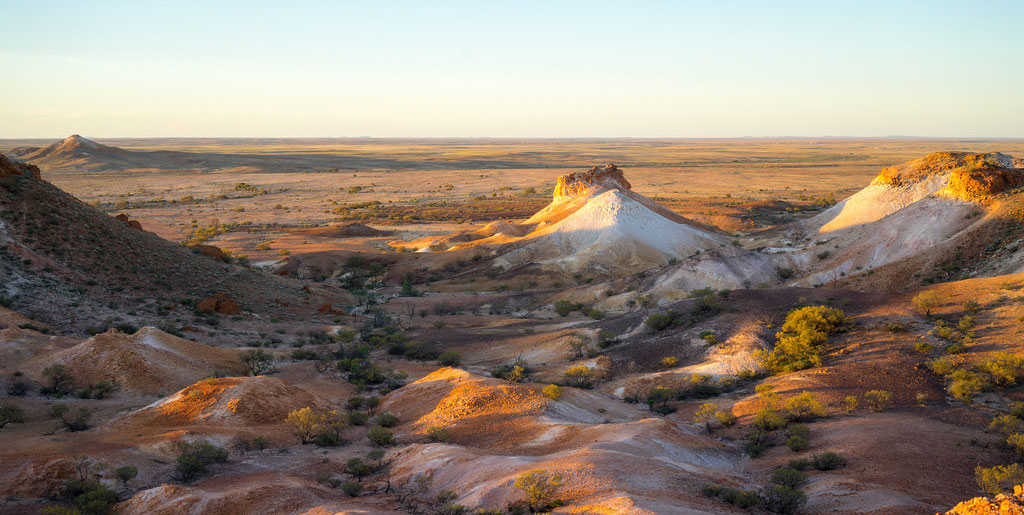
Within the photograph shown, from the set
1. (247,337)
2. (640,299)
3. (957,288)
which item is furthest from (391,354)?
(957,288)

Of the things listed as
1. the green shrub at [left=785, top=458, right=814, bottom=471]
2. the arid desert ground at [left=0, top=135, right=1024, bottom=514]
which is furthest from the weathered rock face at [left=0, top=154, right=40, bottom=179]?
the green shrub at [left=785, top=458, right=814, bottom=471]

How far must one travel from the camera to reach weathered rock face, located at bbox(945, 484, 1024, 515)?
25.4 ft

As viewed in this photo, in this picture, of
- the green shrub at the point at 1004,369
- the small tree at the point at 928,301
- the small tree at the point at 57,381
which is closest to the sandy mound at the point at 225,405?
the small tree at the point at 57,381

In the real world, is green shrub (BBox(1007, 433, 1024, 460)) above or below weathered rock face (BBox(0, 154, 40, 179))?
below

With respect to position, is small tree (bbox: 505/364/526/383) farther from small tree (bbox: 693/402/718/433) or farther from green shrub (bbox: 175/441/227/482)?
green shrub (bbox: 175/441/227/482)

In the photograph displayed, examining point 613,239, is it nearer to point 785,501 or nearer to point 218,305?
point 218,305

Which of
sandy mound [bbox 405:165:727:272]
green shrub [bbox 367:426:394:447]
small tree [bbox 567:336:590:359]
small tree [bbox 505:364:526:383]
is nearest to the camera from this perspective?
green shrub [bbox 367:426:394:447]

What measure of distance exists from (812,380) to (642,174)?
117 m

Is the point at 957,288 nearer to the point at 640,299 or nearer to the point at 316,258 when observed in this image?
the point at 640,299

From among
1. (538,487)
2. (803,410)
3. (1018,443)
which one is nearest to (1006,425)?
(1018,443)

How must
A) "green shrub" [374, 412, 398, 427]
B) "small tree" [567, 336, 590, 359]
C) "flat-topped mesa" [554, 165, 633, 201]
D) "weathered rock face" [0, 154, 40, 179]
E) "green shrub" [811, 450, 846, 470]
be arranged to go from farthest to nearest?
"flat-topped mesa" [554, 165, 633, 201], "weathered rock face" [0, 154, 40, 179], "small tree" [567, 336, 590, 359], "green shrub" [374, 412, 398, 427], "green shrub" [811, 450, 846, 470]

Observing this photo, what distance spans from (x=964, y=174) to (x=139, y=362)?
126 ft

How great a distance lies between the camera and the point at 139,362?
20.3 metres

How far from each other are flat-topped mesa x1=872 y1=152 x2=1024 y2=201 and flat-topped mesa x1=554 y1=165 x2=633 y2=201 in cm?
1982
